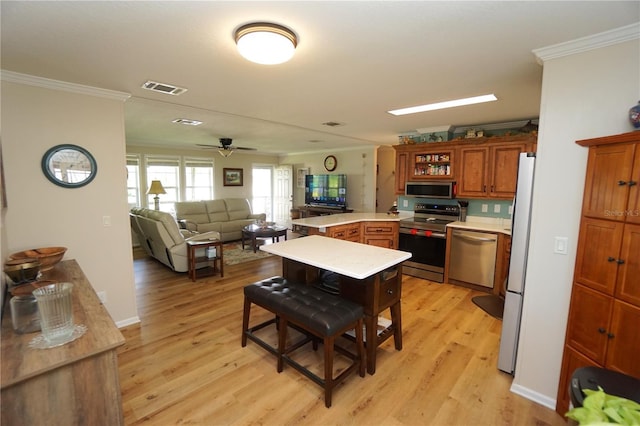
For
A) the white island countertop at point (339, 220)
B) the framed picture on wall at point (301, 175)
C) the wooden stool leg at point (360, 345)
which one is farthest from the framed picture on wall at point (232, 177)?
the wooden stool leg at point (360, 345)

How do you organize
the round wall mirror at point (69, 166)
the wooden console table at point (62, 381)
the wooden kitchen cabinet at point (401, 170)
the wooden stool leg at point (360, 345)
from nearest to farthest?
the wooden console table at point (62, 381), the wooden stool leg at point (360, 345), the round wall mirror at point (69, 166), the wooden kitchen cabinet at point (401, 170)

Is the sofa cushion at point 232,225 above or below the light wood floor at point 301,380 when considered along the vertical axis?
above

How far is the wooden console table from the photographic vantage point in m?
1.08

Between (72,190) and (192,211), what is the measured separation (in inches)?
178

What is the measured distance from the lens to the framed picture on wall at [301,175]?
8663 millimetres

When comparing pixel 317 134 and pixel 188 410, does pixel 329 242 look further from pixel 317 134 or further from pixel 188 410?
pixel 317 134

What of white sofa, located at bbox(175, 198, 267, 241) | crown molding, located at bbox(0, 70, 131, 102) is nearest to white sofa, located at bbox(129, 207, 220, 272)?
white sofa, located at bbox(175, 198, 267, 241)

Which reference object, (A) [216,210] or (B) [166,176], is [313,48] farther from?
(B) [166,176]

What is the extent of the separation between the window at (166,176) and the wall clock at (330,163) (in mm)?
3872

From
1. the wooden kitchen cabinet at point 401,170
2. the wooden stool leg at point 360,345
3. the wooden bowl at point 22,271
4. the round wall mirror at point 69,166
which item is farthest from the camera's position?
the wooden kitchen cabinet at point 401,170

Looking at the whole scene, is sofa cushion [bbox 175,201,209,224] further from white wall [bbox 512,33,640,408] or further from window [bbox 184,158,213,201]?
white wall [bbox 512,33,640,408]

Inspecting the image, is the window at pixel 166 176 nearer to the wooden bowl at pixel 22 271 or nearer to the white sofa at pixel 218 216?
the white sofa at pixel 218 216

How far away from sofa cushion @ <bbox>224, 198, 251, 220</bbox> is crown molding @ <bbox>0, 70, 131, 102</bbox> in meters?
5.04

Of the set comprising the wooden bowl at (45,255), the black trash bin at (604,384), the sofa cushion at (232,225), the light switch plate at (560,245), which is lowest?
the sofa cushion at (232,225)
